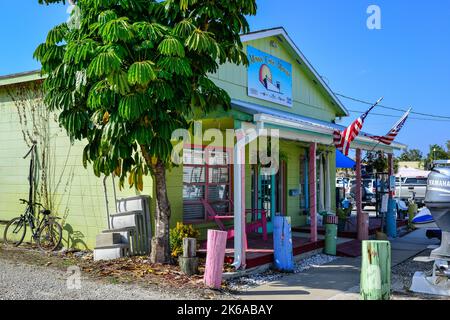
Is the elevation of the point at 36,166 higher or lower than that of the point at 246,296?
higher

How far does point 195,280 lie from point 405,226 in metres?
11.0

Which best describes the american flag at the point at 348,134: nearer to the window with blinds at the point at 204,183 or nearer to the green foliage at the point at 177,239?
the window with blinds at the point at 204,183

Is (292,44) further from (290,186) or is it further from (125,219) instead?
(125,219)

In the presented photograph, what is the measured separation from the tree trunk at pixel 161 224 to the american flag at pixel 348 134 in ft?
13.5

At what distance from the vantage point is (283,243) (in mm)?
8445

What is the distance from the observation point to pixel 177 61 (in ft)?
21.7

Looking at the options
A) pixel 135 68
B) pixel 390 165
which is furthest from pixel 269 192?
pixel 135 68

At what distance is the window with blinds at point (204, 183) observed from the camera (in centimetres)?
984

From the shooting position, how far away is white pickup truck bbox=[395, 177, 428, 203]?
25.6 m

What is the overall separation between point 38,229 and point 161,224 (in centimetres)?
383

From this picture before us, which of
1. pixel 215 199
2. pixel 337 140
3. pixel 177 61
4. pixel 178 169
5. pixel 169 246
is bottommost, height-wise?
pixel 169 246
